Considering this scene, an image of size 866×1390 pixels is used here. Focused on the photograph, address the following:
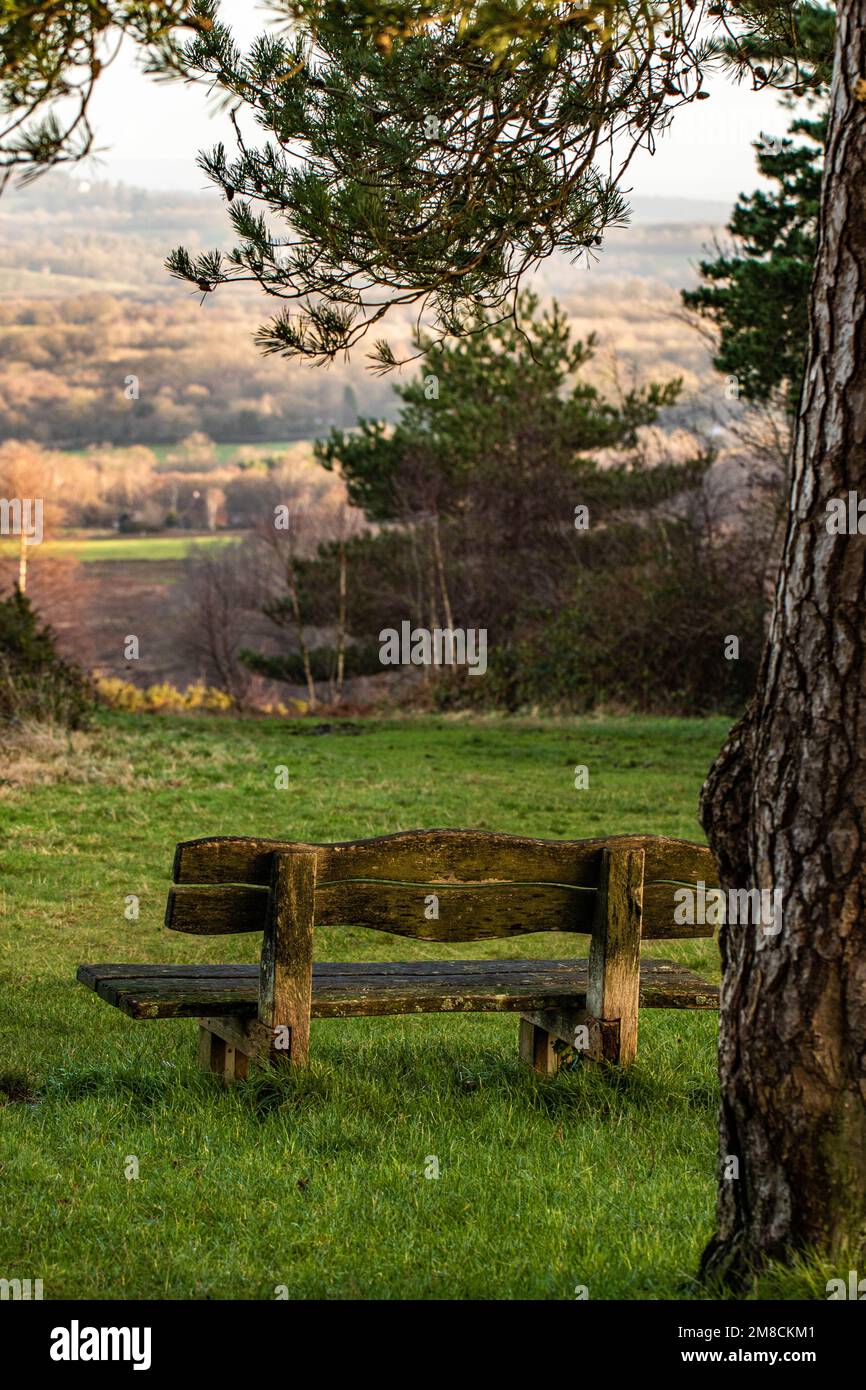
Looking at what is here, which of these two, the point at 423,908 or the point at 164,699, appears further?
the point at 164,699

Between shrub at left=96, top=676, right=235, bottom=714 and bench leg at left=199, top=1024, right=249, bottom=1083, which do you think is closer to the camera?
bench leg at left=199, top=1024, right=249, bottom=1083

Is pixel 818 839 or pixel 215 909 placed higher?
pixel 818 839

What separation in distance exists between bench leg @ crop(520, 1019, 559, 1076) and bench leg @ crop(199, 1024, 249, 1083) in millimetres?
1279

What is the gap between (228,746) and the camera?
65.4 ft

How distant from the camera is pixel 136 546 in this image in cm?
7325

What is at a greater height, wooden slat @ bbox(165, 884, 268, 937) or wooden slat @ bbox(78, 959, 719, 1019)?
wooden slat @ bbox(165, 884, 268, 937)

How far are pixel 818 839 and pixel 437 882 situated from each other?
2363 millimetres

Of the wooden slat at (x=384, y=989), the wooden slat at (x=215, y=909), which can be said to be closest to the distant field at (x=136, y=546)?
the wooden slat at (x=384, y=989)

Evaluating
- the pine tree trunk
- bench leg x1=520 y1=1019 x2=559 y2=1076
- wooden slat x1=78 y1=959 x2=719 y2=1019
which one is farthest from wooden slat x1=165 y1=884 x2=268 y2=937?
the pine tree trunk

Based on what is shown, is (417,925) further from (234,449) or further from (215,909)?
(234,449)

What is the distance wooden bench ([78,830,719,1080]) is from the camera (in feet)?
17.4

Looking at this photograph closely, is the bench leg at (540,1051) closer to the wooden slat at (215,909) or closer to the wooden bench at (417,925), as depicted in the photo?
the wooden bench at (417,925)

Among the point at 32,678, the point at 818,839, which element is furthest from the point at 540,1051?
the point at 32,678

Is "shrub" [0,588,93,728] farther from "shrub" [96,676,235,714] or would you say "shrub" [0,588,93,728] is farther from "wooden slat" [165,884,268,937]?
"wooden slat" [165,884,268,937]
